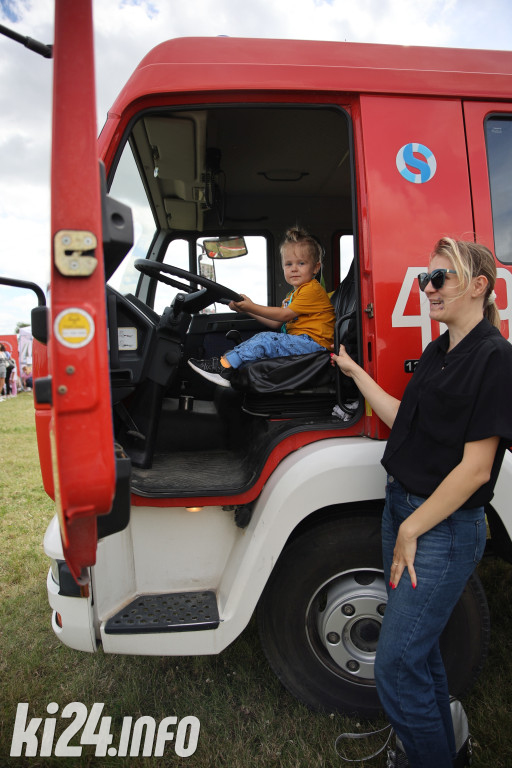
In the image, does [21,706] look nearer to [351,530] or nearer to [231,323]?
[351,530]

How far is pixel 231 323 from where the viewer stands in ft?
12.3

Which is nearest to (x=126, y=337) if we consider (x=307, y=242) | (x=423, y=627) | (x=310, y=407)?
(x=310, y=407)

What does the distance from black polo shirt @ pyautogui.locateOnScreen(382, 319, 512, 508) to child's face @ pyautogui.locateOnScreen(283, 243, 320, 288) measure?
114 centimetres

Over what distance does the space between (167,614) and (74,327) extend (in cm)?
127

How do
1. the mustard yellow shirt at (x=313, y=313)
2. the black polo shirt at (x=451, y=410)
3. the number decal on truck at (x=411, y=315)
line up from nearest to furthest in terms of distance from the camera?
1. the black polo shirt at (x=451, y=410)
2. the number decal on truck at (x=411, y=315)
3. the mustard yellow shirt at (x=313, y=313)

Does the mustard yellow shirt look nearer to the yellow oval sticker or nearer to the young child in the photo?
the young child

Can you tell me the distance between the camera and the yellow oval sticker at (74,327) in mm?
1081

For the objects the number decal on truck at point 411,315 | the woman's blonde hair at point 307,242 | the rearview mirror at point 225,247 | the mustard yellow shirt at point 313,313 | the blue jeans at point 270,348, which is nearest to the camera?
the number decal on truck at point 411,315

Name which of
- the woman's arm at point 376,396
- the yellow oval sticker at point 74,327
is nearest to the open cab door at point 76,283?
the yellow oval sticker at point 74,327

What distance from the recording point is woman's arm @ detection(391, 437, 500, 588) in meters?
1.28

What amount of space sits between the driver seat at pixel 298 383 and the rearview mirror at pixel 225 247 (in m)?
1.60

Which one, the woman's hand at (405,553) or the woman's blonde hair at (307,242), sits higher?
the woman's blonde hair at (307,242)

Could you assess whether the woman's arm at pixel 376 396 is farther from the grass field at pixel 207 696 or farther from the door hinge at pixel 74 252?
the grass field at pixel 207 696

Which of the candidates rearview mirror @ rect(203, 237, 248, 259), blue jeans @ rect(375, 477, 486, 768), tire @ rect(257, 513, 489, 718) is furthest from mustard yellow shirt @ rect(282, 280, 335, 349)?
rearview mirror @ rect(203, 237, 248, 259)
